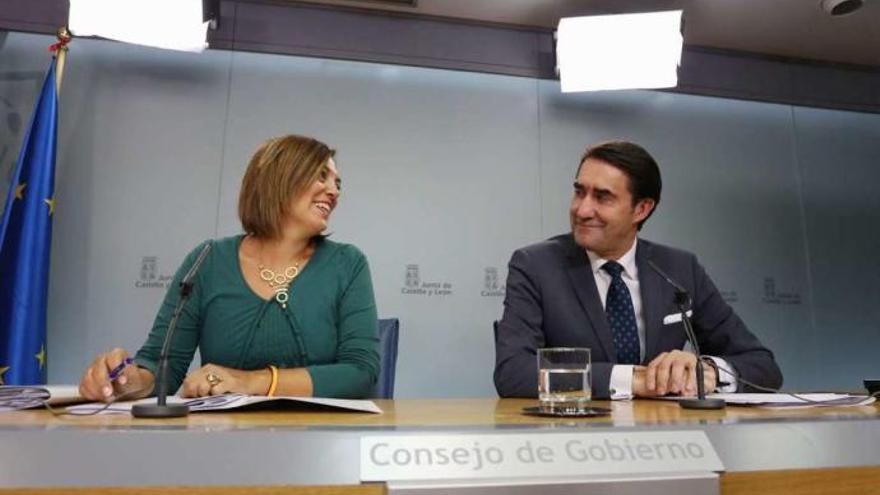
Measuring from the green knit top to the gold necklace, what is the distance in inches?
0.6

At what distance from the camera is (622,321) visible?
174 centimetres

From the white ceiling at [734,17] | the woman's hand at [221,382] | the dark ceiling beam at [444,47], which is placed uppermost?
the white ceiling at [734,17]

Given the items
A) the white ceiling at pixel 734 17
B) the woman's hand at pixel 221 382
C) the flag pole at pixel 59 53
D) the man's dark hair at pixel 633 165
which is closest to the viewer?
the woman's hand at pixel 221 382

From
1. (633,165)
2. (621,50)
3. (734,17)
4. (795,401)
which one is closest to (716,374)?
(795,401)

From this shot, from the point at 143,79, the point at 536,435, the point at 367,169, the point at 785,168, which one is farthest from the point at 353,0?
the point at 536,435

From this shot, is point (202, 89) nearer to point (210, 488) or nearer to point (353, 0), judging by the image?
point (353, 0)

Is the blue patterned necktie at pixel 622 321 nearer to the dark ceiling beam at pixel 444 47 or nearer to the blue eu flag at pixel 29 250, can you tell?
the dark ceiling beam at pixel 444 47

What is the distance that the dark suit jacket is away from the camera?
1.62 meters

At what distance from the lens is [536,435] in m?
0.61

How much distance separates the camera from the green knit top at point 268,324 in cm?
150

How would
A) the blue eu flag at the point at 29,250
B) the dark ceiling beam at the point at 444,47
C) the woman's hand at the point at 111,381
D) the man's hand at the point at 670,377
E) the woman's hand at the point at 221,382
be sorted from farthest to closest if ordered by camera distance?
the dark ceiling beam at the point at 444,47
the blue eu flag at the point at 29,250
the man's hand at the point at 670,377
the woman's hand at the point at 221,382
the woman's hand at the point at 111,381

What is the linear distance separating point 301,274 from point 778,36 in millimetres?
3680

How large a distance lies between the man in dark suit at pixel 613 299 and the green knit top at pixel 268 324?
40 centimetres

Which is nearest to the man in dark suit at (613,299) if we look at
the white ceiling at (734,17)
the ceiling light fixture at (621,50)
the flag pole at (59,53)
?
the ceiling light fixture at (621,50)
